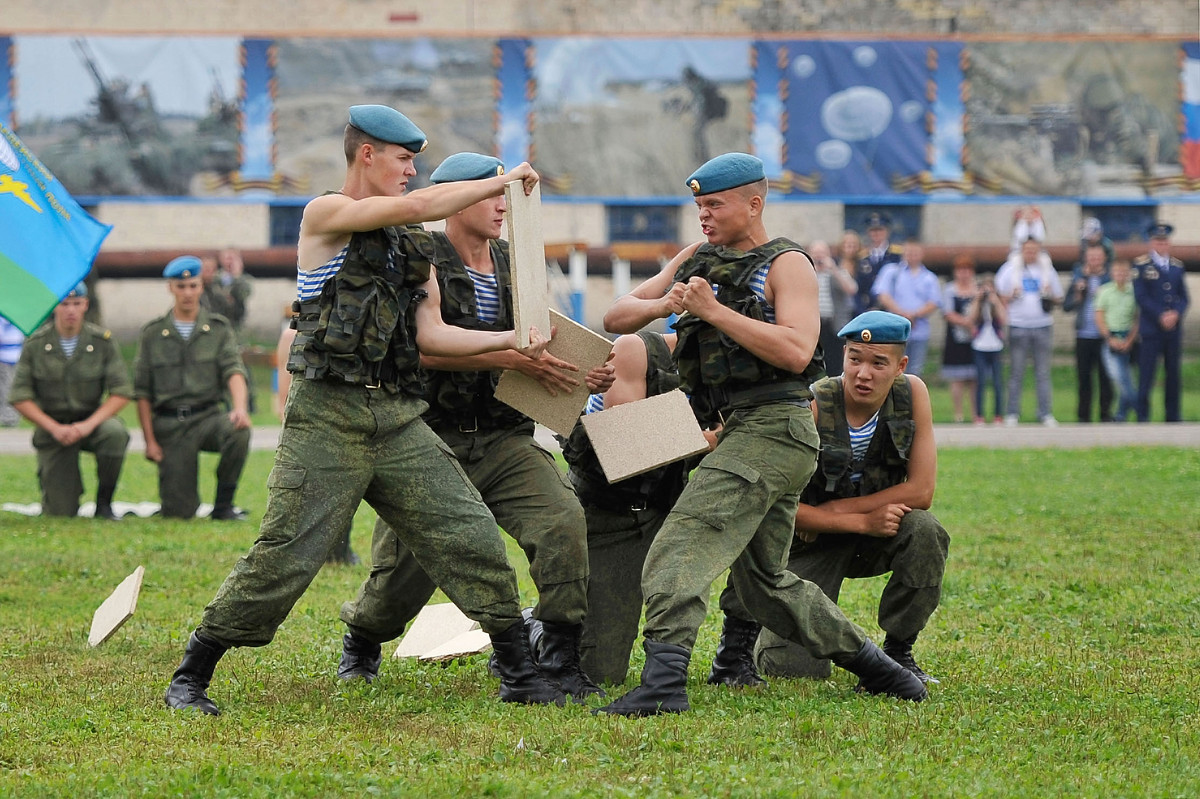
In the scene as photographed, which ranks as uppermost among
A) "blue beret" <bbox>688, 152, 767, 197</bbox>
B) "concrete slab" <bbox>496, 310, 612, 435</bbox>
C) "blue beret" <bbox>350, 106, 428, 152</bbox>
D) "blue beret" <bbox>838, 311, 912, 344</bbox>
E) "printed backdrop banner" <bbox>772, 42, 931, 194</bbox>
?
"printed backdrop banner" <bbox>772, 42, 931, 194</bbox>

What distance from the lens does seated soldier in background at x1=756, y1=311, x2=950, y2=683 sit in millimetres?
6242

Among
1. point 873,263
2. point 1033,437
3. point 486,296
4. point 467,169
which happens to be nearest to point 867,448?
point 486,296

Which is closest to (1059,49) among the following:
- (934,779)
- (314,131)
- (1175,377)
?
(1175,377)

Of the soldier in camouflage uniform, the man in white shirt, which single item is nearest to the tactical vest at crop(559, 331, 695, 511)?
the soldier in camouflage uniform

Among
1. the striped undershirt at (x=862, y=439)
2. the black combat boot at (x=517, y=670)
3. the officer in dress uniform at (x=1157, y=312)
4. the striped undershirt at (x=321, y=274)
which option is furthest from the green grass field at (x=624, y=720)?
the officer in dress uniform at (x=1157, y=312)

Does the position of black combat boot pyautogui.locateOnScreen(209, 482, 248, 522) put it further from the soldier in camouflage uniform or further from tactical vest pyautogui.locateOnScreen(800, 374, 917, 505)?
tactical vest pyautogui.locateOnScreen(800, 374, 917, 505)

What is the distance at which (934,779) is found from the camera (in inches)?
178

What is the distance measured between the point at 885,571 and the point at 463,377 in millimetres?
1979

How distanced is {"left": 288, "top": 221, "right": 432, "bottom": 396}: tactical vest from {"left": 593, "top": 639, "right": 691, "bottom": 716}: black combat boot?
1.30 meters

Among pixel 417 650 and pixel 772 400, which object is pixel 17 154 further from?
pixel 772 400

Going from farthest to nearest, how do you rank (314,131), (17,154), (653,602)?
(314,131) → (17,154) → (653,602)

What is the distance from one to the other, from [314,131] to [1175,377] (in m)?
16.6

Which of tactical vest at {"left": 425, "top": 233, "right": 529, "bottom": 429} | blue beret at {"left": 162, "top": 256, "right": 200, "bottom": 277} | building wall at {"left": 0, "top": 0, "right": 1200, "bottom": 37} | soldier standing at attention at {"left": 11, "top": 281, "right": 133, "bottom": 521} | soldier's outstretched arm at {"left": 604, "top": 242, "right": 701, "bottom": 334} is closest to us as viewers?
soldier's outstretched arm at {"left": 604, "top": 242, "right": 701, "bottom": 334}

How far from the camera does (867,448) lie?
6.36 m
